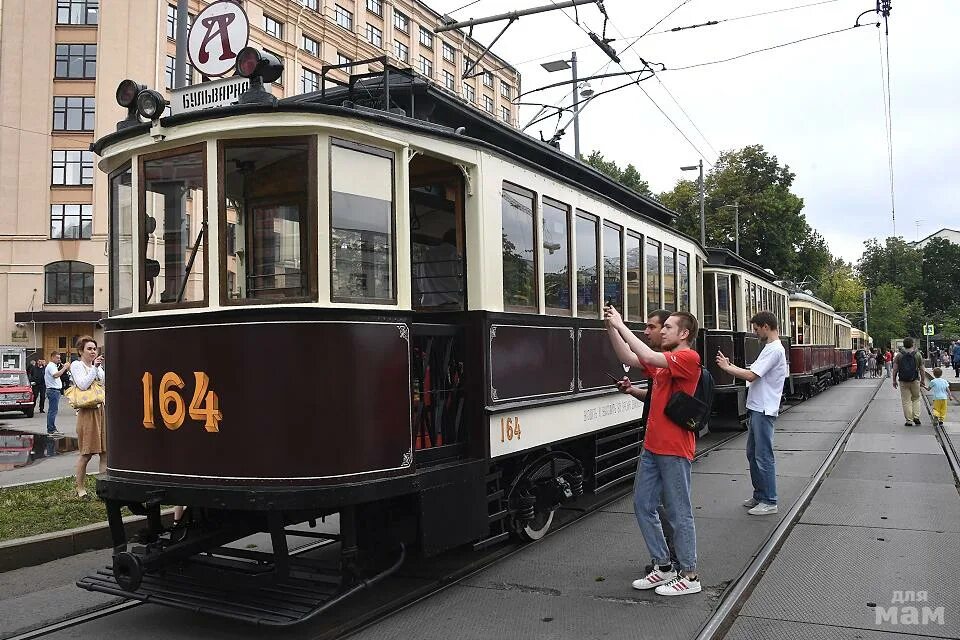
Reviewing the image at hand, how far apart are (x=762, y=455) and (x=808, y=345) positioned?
1710 centimetres

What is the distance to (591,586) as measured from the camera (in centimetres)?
534

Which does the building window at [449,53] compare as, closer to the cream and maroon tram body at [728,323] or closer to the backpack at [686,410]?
the cream and maroon tram body at [728,323]

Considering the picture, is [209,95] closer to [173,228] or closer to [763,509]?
[173,228]

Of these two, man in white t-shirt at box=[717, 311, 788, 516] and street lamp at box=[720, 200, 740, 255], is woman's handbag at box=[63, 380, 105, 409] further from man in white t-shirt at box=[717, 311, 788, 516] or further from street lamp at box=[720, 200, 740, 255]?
street lamp at box=[720, 200, 740, 255]

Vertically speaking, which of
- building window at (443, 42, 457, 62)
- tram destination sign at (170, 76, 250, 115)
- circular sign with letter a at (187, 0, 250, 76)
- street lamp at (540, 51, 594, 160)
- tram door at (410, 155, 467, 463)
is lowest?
tram door at (410, 155, 467, 463)

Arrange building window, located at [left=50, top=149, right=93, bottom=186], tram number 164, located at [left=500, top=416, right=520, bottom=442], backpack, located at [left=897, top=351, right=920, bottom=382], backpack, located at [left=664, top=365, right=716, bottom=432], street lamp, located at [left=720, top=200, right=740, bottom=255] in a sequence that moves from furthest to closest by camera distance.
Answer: street lamp, located at [left=720, top=200, right=740, bottom=255]
building window, located at [left=50, top=149, right=93, bottom=186]
backpack, located at [left=897, top=351, right=920, bottom=382]
tram number 164, located at [left=500, top=416, right=520, bottom=442]
backpack, located at [left=664, top=365, right=716, bottom=432]

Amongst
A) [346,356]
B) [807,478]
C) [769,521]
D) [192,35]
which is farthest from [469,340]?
[807,478]

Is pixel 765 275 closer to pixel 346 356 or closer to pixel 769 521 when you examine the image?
Answer: pixel 769 521

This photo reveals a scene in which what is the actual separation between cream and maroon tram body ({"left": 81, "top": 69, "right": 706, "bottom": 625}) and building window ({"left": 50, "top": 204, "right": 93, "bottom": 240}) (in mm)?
29747

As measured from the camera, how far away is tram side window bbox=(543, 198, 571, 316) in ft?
21.5

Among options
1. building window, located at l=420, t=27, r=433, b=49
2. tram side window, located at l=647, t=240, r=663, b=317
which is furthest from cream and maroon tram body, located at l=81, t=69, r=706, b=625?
building window, located at l=420, t=27, r=433, b=49

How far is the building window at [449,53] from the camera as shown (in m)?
47.8

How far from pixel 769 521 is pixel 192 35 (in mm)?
6066

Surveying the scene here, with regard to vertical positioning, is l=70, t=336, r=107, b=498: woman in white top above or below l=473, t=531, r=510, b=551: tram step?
above
